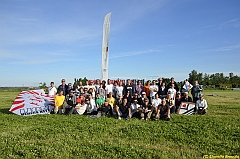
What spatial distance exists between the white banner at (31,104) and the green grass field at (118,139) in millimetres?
2403

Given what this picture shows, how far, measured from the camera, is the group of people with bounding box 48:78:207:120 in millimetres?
11930

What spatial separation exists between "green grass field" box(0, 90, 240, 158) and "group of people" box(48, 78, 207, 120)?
1250 mm

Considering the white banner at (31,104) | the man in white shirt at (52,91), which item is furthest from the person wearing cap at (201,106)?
the man in white shirt at (52,91)

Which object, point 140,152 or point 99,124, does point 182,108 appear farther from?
point 140,152

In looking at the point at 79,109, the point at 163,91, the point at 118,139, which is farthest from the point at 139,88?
the point at 118,139

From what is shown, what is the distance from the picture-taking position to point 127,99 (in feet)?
41.5

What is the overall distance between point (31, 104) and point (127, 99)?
5.74 metres

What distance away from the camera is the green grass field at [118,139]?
681 cm

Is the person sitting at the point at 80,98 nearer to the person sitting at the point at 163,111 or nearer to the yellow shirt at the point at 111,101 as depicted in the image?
the yellow shirt at the point at 111,101

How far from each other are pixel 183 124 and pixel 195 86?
437 cm

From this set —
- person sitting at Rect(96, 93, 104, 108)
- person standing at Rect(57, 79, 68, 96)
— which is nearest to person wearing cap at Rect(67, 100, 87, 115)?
person sitting at Rect(96, 93, 104, 108)

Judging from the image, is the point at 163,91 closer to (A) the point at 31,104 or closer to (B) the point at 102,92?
(B) the point at 102,92

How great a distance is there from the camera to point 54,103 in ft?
46.3

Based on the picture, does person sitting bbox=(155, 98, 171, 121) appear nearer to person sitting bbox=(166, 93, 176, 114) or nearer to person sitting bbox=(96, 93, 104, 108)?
person sitting bbox=(166, 93, 176, 114)
